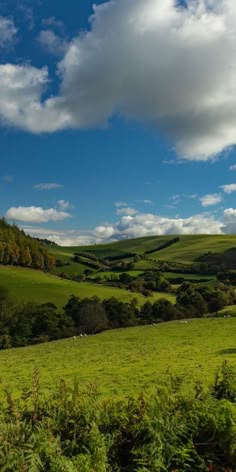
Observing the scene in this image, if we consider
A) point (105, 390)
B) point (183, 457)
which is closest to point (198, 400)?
point (183, 457)

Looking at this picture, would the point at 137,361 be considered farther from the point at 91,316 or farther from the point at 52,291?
the point at 52,291

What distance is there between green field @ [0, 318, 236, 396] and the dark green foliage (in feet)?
Result: 17.5

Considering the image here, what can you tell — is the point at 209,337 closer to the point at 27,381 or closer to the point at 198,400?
the point at 27,381

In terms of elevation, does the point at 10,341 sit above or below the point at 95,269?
below

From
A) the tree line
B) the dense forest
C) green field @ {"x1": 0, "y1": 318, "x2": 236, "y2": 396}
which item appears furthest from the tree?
the dense forest

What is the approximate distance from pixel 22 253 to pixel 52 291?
172 feet

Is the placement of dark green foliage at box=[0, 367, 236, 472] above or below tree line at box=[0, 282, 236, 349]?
above

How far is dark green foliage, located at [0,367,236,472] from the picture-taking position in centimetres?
774

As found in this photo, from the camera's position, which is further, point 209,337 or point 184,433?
point 209,337

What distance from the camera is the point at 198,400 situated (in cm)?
976

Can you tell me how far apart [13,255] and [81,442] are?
5897 inches

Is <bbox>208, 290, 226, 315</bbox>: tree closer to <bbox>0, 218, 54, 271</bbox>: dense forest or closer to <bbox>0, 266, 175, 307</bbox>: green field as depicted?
<bbox>0, 266, 175, 307</bbox>: green field

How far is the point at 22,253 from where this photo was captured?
159000mm

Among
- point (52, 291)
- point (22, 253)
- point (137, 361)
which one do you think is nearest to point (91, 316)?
point (52, 291)
